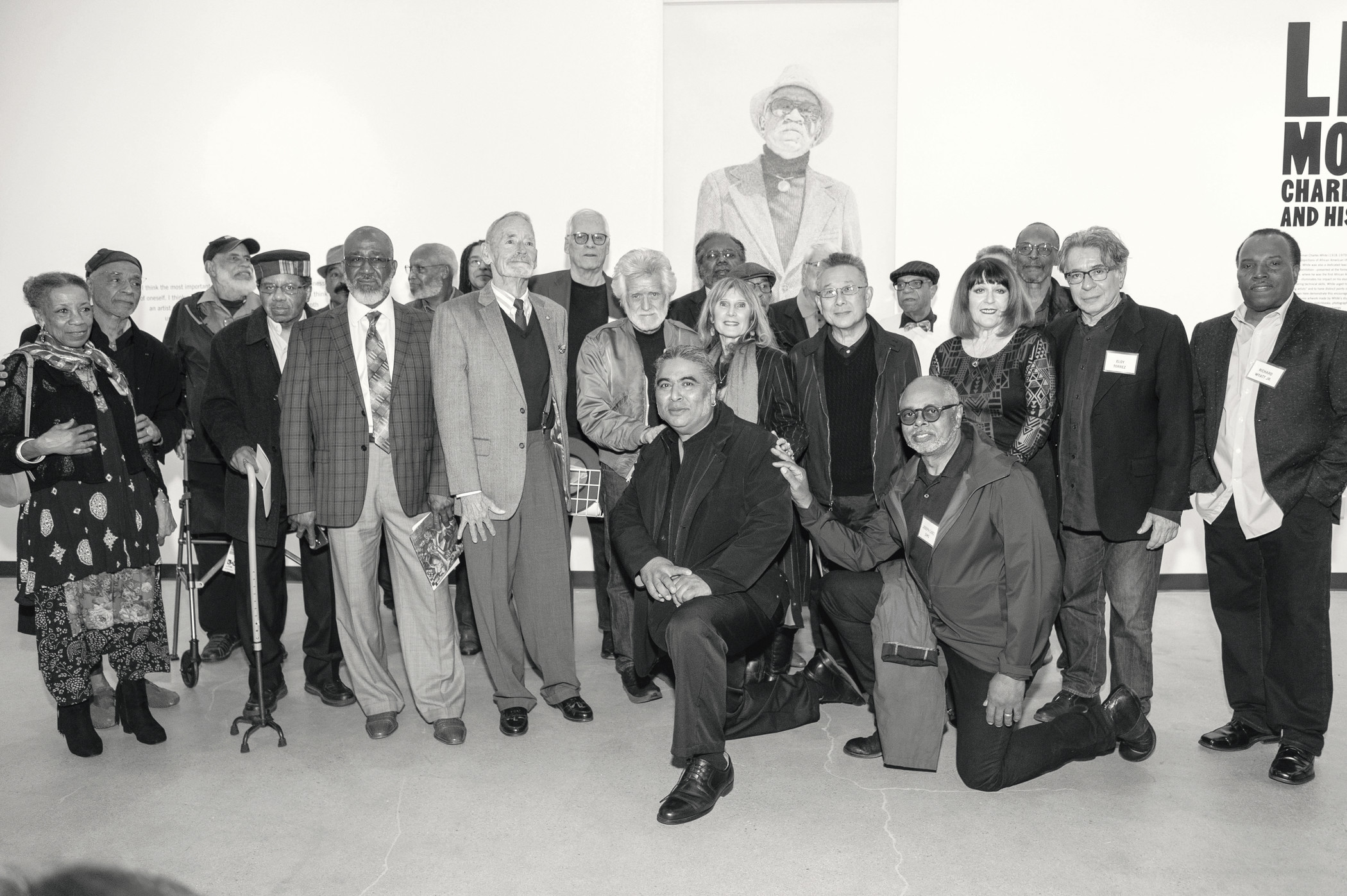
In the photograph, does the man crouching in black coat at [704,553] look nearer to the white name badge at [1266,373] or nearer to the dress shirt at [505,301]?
the dress shirt at [505,301]

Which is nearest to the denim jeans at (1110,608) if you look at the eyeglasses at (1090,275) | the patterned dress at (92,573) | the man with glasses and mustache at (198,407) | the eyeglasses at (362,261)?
the eyeglasses at (1090,275)

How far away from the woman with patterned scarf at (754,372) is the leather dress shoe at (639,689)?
0.44 m

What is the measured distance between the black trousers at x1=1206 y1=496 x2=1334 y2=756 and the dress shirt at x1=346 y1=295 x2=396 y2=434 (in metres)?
3.06

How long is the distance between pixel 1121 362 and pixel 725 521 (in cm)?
150

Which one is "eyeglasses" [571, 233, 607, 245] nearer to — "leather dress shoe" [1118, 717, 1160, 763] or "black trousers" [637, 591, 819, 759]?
"black trousers" [637, 591, 819, 759]

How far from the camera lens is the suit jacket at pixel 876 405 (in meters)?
3.93

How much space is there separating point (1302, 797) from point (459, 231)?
5.17m

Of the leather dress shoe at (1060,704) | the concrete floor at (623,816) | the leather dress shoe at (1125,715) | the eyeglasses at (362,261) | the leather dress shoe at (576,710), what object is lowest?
the concrete floor at (623,816)

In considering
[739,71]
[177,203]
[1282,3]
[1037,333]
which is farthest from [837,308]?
[177,203]

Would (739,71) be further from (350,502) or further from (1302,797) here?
(1302,797)

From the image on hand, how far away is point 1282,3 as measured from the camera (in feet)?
19.3

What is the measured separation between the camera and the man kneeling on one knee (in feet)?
10.4

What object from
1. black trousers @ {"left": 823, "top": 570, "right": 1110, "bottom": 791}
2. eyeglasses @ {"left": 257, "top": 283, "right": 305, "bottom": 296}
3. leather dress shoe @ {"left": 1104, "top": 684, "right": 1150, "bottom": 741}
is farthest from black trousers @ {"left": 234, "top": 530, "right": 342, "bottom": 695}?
leather dress shoe @ {"left": 1104, "top": 684, "right": 1150, "bottom": 741}

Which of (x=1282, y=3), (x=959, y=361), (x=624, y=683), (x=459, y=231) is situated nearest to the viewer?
(x=959, y=361)
